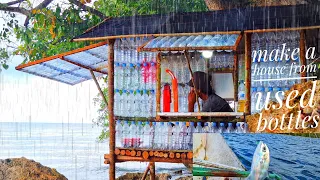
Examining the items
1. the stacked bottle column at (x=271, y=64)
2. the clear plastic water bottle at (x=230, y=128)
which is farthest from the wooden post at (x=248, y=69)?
the clear plastic water bottle at (x=230, y=128)

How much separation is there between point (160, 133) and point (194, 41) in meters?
1.19

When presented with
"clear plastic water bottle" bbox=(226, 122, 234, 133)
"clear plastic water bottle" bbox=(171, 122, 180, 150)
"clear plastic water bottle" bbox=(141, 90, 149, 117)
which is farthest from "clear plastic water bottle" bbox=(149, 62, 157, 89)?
"clear plastic water bottle" bbox=(226, 122, 234, 133)

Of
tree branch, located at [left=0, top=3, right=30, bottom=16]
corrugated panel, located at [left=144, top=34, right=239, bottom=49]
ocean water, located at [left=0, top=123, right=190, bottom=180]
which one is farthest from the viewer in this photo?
ocean water, located at [left=0, top=123, right=190, bottom=180]

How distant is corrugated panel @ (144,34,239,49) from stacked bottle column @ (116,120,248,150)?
0.90 m

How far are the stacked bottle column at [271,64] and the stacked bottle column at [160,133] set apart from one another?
19.6 inches

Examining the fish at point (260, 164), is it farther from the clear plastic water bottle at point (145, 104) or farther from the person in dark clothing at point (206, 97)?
the clear plastic water bottle at point (145, 104)

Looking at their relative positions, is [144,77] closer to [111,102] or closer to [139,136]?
[111,102]

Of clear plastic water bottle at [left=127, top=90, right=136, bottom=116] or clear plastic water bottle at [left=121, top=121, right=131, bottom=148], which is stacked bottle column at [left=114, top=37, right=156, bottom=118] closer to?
clear plastic water bottle at [left=127, top=90, right=136, bottom=116]

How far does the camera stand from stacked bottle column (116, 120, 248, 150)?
→ 9.06m

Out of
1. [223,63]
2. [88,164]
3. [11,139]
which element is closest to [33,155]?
[88,164]

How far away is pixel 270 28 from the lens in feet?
28.2

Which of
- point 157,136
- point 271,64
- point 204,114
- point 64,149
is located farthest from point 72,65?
point 64,149

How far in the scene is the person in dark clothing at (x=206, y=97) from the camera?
29.7ft

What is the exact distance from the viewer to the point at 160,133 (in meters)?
9.32
